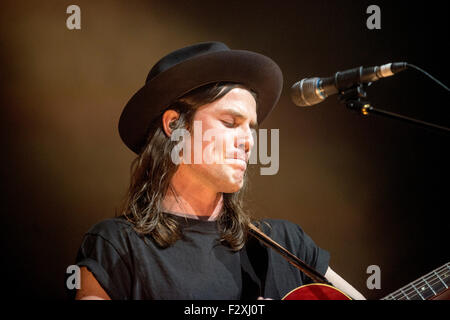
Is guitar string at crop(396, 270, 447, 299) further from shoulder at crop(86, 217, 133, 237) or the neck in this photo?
shoulder at crop(86, 217, 133, 237)

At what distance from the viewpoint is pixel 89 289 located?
1.43m

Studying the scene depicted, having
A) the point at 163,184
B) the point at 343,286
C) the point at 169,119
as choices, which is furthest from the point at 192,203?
the point at 343,286

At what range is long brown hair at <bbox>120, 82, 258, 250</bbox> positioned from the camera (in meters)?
1.68

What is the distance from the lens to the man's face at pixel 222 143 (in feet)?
5.36

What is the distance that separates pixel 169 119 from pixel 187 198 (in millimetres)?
374

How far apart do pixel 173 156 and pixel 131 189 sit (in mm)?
268

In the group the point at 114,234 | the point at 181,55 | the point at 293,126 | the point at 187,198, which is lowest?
the point at 114,234

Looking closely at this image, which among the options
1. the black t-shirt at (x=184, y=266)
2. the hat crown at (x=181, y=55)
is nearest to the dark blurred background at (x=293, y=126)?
the hat crown at (x=181, y=55)

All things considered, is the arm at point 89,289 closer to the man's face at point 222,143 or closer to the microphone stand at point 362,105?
the man's face at point 222,143

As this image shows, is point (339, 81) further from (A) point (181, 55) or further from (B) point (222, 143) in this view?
(A) point (181, 55)

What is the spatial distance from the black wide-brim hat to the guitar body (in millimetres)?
919

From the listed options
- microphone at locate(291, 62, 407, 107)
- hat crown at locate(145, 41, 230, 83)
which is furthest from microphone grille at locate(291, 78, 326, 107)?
hat crown at locate(145, 41, 230, 83)

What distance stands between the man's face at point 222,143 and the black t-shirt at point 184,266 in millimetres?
218

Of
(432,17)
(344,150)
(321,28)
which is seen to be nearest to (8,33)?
(321,28)
